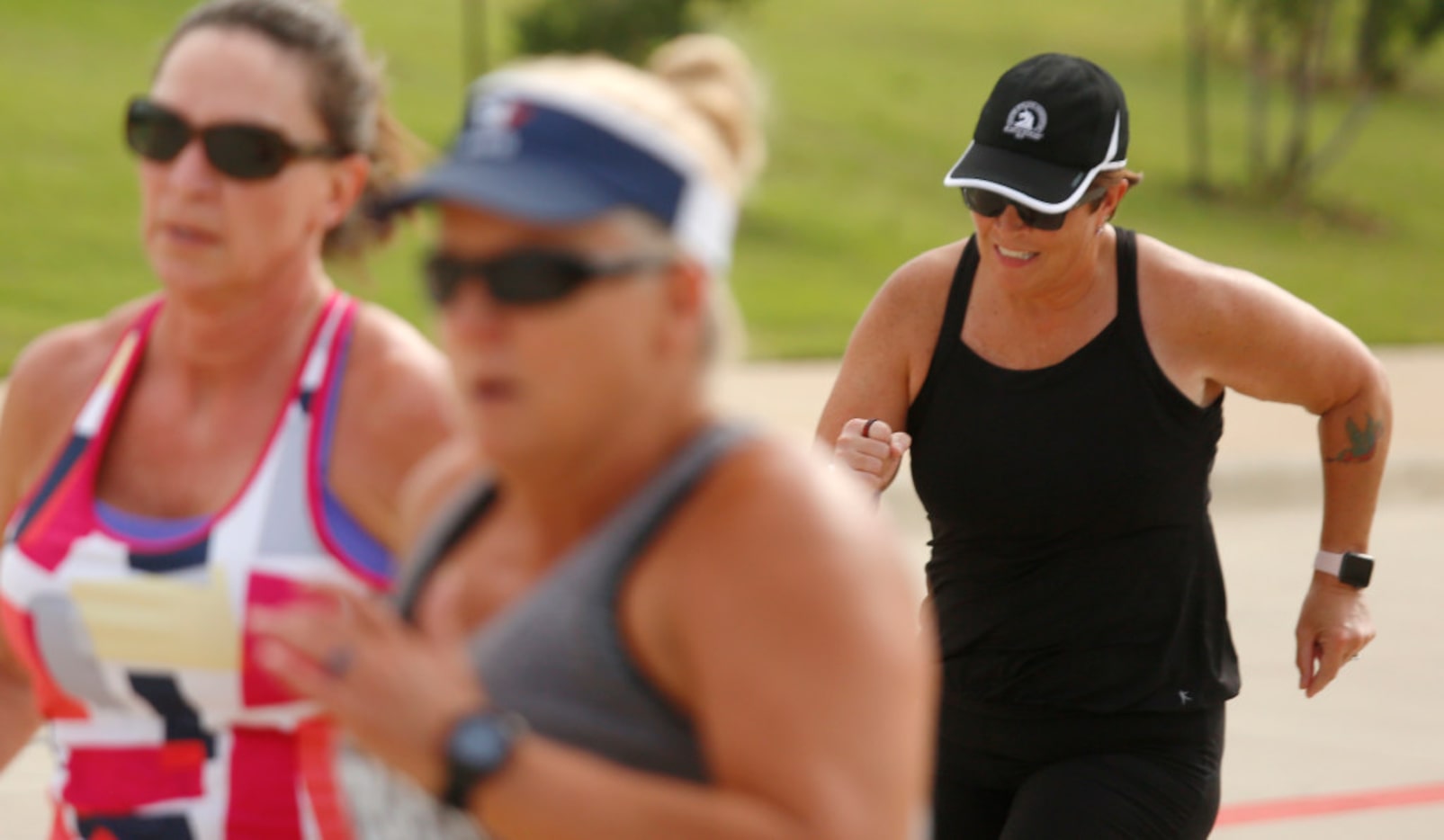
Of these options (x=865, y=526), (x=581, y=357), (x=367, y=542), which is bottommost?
(x=367, y=542)

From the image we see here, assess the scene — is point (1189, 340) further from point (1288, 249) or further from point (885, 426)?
point (1288, 249)

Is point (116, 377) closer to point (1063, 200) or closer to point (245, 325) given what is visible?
point (245, 325)

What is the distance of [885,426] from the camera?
3.47 metres

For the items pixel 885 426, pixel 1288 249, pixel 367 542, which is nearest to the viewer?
pixel 367 542

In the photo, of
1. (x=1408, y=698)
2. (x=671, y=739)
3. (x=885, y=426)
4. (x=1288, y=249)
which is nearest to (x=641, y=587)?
(x=671, y=739)

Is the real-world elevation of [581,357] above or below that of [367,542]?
above

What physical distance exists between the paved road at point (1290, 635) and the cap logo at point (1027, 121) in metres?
0.66

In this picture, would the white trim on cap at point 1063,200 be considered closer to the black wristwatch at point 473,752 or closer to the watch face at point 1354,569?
the watch face at point 1354,569

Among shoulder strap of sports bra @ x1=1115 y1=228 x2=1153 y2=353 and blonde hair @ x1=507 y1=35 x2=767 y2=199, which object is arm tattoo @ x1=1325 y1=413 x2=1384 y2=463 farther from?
blonde hair @ x1=507 y1=35 x2=767 y2=199

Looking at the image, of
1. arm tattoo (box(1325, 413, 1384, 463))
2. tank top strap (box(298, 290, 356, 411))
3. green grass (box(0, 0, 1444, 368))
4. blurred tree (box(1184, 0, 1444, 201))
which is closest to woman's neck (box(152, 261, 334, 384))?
tank top strap (box(298, 290, 356, 411))

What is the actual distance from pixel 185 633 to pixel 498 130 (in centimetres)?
92

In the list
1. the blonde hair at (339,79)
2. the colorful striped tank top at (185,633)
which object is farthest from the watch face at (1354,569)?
the colorful striped tank top at (185,633)

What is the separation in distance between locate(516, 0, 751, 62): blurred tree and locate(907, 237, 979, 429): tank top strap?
1246 cm

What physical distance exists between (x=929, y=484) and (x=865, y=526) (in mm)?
1998
